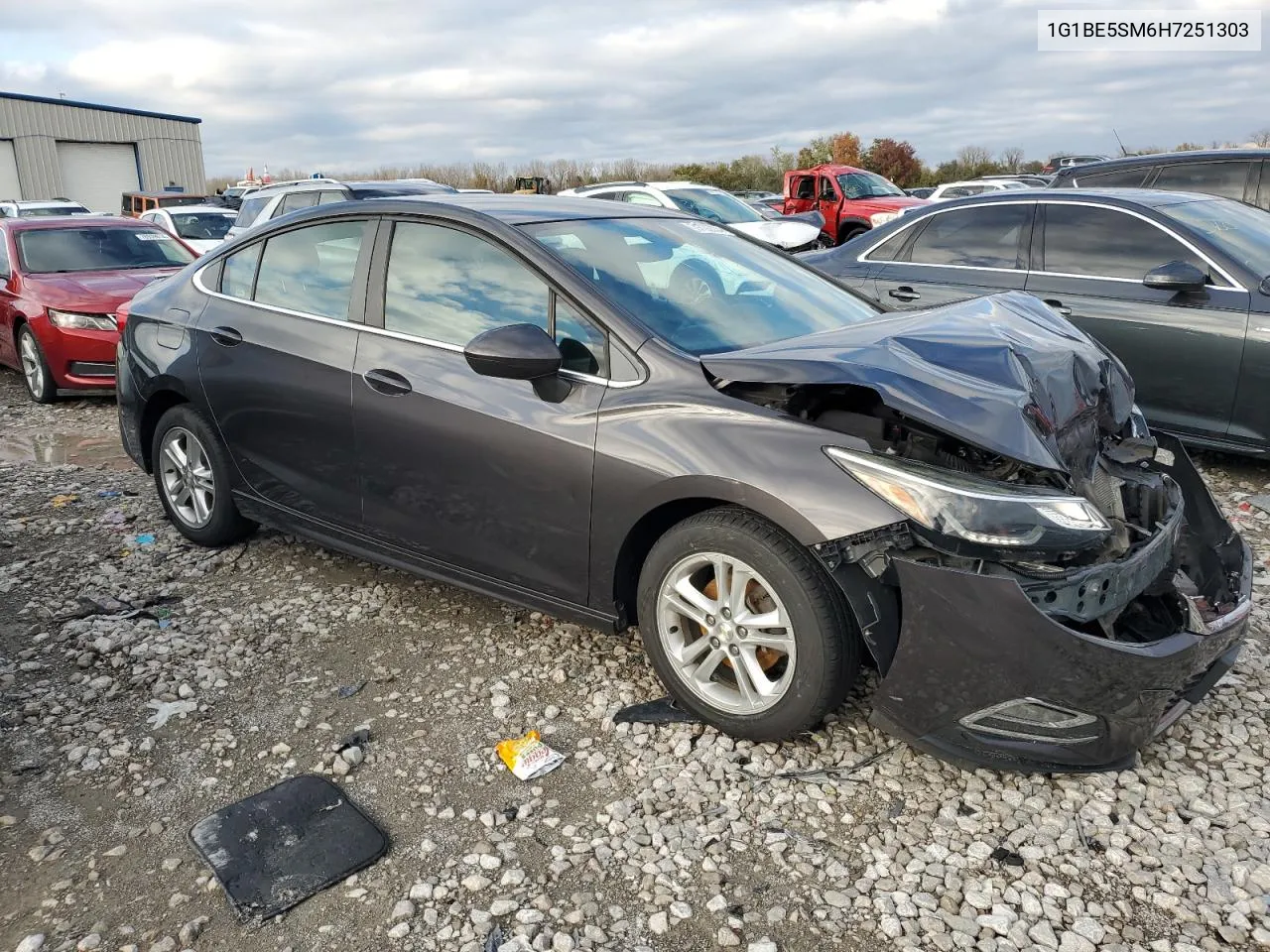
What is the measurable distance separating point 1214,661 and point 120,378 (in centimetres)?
497

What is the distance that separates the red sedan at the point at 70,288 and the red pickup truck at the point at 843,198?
40.6 feet

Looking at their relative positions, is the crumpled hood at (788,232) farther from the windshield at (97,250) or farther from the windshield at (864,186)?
the windshield at (864,186)

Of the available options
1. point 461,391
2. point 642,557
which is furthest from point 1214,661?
point 461,391

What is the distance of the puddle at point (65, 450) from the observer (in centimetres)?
674

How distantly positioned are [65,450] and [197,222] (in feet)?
31.9

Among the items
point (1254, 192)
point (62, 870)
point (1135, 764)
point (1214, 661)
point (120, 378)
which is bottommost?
point (62, 870)

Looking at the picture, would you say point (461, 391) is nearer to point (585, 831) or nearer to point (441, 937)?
point (585, 831)

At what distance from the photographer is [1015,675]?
2609mm

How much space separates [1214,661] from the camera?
290 centimetres

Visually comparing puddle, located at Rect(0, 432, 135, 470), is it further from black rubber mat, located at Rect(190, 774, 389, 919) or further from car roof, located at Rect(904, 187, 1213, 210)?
car roof, located at Rect(904, 187, 1213, 210)

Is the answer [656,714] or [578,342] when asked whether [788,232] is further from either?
[656,714]

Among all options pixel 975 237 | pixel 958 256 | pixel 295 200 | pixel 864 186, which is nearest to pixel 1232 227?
pixel 975 237

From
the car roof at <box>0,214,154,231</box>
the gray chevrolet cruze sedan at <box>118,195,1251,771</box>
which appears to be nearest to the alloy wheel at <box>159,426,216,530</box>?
the gray chevrolet cruze sedan at <box>118,195,1251,771</box>

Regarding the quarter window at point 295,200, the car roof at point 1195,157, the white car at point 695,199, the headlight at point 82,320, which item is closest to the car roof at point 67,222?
the headlight at point 82,320
